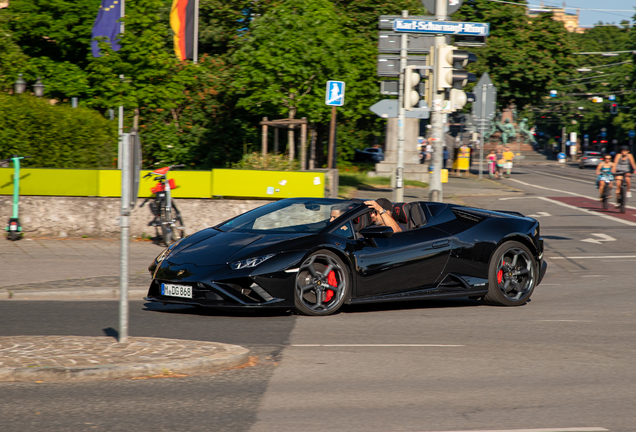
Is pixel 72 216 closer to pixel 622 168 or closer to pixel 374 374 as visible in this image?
pixel 374 374

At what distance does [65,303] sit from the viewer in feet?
31.0

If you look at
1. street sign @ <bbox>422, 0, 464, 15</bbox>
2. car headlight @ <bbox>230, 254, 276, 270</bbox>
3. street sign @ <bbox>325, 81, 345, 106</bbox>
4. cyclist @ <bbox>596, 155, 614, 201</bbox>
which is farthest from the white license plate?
cyclist @ <bbox>596, 155, 614, 201</bbox>

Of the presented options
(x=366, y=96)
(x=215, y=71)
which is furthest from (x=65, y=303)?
(x=366, y=96)

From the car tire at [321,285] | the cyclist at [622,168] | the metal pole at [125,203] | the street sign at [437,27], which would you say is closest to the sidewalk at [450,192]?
the cyclist at [622,168]

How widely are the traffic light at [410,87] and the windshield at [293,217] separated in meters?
6.01

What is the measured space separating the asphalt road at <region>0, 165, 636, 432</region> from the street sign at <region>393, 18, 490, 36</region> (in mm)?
6062

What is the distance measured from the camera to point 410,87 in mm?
14836

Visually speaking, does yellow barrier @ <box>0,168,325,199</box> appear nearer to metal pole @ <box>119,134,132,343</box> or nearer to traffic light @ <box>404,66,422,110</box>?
traffic light @ <box>404,66,422,110</box>

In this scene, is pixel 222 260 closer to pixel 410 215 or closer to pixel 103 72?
pixel 410 215

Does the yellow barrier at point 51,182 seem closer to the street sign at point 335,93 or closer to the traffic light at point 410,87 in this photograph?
the street sign at point 335,93

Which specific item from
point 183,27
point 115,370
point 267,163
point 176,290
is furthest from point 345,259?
point 183,27

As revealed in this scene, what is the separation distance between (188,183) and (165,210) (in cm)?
104

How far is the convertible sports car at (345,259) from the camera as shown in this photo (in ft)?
26.2

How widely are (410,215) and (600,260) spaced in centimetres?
644
